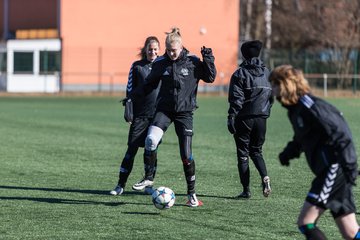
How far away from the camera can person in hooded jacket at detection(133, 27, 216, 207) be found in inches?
406

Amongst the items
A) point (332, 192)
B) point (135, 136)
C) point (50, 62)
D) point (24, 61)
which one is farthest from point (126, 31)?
point (332, 192)

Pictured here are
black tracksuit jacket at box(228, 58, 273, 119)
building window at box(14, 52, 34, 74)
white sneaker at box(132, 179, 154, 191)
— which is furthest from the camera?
building window at box(14, 52, 34, 74)

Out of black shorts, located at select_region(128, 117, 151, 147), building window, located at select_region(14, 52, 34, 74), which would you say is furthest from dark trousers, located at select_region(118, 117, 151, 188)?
building window, located at select_region(14, 52, 34, 74)

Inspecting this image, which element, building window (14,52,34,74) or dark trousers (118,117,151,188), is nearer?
dark trousers (118,117,151,188)

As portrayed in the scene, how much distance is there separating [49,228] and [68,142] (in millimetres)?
9898

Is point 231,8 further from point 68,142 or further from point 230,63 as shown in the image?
point 68,142

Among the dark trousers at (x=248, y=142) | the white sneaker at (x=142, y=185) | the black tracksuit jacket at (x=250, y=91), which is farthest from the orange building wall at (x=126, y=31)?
the black tracksuit jacket at (x=250, y=91)

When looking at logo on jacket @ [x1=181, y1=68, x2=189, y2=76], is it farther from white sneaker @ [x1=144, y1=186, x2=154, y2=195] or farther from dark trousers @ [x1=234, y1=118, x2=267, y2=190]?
white sneaker @ [x1=144, y1=186, x2=154, y2=195]

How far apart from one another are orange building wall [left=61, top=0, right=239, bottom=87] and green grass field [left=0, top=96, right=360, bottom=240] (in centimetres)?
2422

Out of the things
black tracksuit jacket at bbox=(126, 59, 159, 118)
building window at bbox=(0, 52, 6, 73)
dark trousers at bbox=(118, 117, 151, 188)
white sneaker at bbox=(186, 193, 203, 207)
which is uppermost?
black tracksuit jacket at bbox=(126, 59, 159, 118)

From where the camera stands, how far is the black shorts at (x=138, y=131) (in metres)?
11.5

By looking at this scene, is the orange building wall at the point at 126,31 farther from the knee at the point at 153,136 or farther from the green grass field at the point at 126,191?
the knee at the point at 153,136

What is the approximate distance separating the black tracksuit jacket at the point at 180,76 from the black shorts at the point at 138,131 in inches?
42.1

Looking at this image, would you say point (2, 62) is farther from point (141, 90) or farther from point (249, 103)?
point (249, 103)
